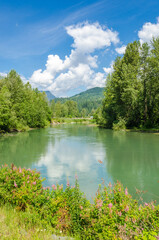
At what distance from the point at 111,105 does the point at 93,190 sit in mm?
45974

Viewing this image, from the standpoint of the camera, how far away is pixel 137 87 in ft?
148

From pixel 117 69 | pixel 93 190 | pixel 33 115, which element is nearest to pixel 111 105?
pixel 117 69

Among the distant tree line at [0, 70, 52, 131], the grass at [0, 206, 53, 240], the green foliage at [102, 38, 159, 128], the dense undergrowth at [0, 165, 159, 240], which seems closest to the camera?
the dense undergrowth at [0, 165, 159, 240]

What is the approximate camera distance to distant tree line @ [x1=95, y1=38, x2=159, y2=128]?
3953cm

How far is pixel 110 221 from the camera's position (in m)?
3.96

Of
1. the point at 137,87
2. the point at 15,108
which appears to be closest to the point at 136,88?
the point at 137,87

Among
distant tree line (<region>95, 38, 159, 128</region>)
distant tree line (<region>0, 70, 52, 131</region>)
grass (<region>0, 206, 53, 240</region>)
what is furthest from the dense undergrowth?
distant tree line (<region>95, 38, 159, 128</region>)

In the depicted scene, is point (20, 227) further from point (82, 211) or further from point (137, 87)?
point (137, 87)

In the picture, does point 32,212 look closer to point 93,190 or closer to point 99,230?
point 99,230

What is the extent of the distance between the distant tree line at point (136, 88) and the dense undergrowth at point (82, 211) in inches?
1456

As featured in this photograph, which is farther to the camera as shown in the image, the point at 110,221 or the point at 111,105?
the point at 111,105

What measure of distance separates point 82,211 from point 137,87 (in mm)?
43951

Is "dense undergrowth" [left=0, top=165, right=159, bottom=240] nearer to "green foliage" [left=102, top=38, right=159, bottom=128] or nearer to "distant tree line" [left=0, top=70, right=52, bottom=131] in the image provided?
"distant tree line" [left=0, top=70, right=52, bottom=131]

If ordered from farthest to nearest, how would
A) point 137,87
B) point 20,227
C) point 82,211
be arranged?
1. point 137,87
2. point 82,211
3. point 20,227
